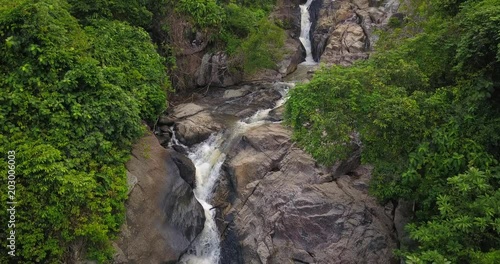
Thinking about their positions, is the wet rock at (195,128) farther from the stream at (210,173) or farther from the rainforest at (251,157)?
the stream at (210,173)

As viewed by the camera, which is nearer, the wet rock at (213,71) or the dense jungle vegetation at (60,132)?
the dense jungle vegetation at (60,132)

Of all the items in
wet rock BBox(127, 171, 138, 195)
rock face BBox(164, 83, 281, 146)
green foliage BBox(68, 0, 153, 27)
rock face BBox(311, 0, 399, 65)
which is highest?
green foliage BBox(68, 0, 153, 27)

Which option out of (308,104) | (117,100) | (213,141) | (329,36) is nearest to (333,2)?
(329,36)

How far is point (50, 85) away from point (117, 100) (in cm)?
220

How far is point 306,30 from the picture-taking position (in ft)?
101

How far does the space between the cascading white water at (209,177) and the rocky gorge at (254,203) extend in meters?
0.17

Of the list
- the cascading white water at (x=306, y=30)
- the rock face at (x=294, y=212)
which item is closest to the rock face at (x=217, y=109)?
the rock face at (x=294, y=212)

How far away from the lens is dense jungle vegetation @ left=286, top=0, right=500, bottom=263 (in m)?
8.37

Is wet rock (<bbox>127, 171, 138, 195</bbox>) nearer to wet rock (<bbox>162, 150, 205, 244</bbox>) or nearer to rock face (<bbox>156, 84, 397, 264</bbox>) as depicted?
wet rock (<bbox>162, 150, 205, 244</bbox>)

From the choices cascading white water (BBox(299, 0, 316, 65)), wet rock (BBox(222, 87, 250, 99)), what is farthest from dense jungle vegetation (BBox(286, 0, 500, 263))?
cascading white water (BBox(299, 0, 316, 65))

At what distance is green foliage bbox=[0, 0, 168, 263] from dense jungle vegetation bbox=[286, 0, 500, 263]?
22.0 feet

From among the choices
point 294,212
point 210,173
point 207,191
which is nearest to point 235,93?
point 210,173

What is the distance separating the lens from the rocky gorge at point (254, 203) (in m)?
12.4

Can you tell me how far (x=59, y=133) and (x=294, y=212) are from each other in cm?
878
